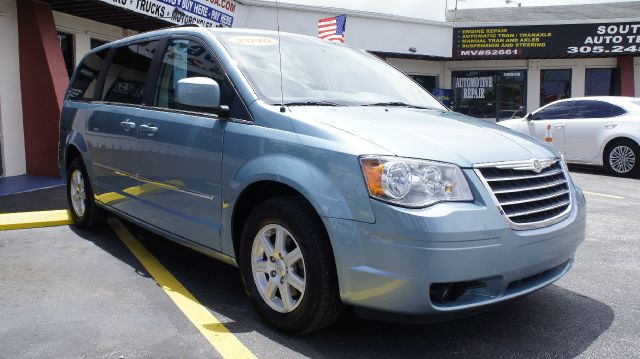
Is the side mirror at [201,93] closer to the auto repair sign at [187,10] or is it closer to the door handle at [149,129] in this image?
the door handle at [149,129]

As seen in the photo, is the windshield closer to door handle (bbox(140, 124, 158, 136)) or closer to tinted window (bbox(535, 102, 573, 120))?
door handle (bbox(140, 124, 158, 136))

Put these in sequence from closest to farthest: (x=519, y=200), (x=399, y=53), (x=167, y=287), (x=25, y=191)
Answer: (x=519, y=200), (x=167, y=287), (x=25, y=191), (x=399, y=53)

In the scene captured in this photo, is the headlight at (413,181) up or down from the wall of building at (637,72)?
down

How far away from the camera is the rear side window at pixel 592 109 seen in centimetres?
1045

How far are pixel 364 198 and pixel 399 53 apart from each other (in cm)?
1700

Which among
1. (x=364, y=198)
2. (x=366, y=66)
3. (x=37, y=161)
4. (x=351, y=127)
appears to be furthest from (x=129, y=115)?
(x=37, y=161)

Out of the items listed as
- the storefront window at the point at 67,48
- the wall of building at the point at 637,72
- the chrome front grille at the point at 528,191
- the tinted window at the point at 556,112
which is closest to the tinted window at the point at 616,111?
the tinted window at the point at 556,112

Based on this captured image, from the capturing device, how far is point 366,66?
14.0ft

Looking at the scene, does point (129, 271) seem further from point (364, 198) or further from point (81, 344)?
point (364, 198)

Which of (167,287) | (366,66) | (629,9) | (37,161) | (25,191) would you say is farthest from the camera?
(629,9)

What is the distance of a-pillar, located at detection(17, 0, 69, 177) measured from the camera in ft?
28.2

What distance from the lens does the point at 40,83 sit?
8703mm

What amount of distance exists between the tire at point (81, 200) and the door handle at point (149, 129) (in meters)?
1.40

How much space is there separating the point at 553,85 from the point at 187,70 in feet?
63.4
